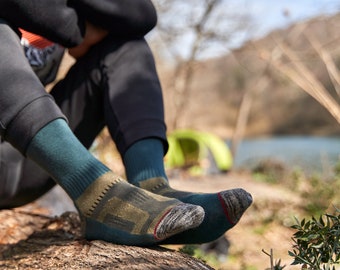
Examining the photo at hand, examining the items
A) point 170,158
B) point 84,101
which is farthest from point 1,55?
point 170,158

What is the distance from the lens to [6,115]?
3.56ft

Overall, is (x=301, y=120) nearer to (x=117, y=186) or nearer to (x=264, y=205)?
(x=264, y=205)

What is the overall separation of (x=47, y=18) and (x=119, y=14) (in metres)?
0.16

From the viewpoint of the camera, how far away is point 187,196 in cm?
115

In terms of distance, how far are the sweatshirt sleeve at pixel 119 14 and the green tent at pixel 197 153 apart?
19.3 ft

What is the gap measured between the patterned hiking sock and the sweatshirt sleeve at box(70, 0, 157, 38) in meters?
0.30

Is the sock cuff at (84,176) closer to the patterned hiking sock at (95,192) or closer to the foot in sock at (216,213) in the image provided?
the patterned hiking sock at (95,192)

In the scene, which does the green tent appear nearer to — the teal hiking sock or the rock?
the rock

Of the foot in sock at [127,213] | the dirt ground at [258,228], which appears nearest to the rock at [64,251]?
the foot in sock at [127,213]

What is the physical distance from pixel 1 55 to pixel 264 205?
3.28 meters

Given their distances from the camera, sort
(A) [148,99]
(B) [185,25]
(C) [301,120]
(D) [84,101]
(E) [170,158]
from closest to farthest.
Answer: (A) [148,99] → (D) [84,101] → (E) [170,158] → (B) [185,25] → (C) [301,120]

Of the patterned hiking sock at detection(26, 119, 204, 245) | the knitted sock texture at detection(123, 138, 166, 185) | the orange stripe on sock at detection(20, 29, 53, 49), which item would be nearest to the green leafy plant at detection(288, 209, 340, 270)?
the patterned hiking sock at detection(26, 119, 204, 245)

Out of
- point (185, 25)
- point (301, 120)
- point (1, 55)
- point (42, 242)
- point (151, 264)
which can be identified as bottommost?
point (301, 120)

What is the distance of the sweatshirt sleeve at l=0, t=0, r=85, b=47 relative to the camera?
3.92 ft
